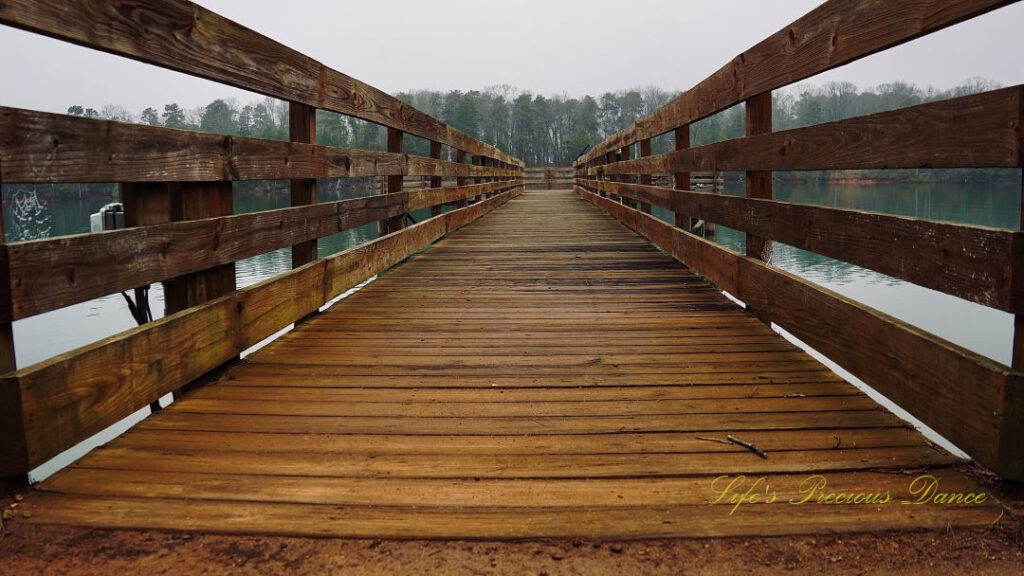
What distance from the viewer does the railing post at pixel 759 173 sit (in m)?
3.48

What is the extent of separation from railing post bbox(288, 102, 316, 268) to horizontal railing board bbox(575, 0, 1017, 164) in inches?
87.1

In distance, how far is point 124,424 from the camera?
6.40 metres

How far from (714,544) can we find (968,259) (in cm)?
95

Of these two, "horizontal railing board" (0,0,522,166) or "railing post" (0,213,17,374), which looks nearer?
"railing post" (0,213,17,374)

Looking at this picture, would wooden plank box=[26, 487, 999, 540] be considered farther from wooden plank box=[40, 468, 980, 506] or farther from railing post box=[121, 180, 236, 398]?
railing post box=[121, 180, 236, 398]

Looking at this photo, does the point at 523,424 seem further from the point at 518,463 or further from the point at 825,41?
the point at 825,41

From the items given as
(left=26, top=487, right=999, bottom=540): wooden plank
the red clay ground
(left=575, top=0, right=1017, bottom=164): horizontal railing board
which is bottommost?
the red clay ground

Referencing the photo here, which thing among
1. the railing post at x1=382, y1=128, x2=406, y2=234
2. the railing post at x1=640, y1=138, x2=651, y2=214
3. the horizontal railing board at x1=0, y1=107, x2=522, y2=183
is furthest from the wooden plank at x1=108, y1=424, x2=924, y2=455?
the railing post at x1=640, y1=138, x2=651, y2=214

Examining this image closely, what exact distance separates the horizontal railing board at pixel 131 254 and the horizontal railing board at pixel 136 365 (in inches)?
5.5

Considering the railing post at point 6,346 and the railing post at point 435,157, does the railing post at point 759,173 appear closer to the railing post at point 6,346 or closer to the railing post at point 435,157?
the railing post at point 6,346

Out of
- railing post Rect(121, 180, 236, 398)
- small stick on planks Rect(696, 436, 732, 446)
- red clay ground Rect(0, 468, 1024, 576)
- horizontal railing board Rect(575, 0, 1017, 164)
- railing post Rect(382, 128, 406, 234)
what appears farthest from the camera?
railing post Rect(382, 128, 406, 234)

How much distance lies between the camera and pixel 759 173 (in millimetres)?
3547

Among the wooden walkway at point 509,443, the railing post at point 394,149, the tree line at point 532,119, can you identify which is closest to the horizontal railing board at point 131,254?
the wooden walkway at point 509,443

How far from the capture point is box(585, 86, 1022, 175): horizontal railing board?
1.57m
